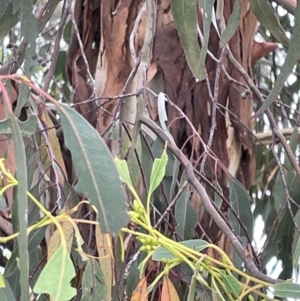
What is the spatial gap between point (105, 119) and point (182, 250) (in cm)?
69

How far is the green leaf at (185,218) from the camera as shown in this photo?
746 mm

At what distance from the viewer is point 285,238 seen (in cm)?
115

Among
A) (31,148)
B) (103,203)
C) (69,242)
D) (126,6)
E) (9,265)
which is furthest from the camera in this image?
(126,6)

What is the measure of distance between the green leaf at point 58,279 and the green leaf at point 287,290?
0.59 ft

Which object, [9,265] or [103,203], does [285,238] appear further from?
[103,203]

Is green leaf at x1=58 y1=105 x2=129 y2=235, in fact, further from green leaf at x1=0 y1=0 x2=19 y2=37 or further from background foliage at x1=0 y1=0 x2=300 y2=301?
green leaf at x1=0 y1=0 x2=19 y2=37

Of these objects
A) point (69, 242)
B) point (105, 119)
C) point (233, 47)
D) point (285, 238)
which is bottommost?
point (285, 238)

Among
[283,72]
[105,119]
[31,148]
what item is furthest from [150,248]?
[105,119]

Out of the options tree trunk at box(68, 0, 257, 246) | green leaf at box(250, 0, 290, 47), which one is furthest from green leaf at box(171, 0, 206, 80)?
tree trunk at box(68, 0, 257, 246)

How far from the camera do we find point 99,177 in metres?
0.39

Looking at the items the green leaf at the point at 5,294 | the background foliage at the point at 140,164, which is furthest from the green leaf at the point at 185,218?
the green leaf at the point at 5,294

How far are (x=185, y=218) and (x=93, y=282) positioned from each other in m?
0.25

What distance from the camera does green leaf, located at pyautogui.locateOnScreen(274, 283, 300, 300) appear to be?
46cm

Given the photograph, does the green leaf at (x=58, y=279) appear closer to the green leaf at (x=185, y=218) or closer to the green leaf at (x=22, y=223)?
the green leaf at (x=22, y=223)
